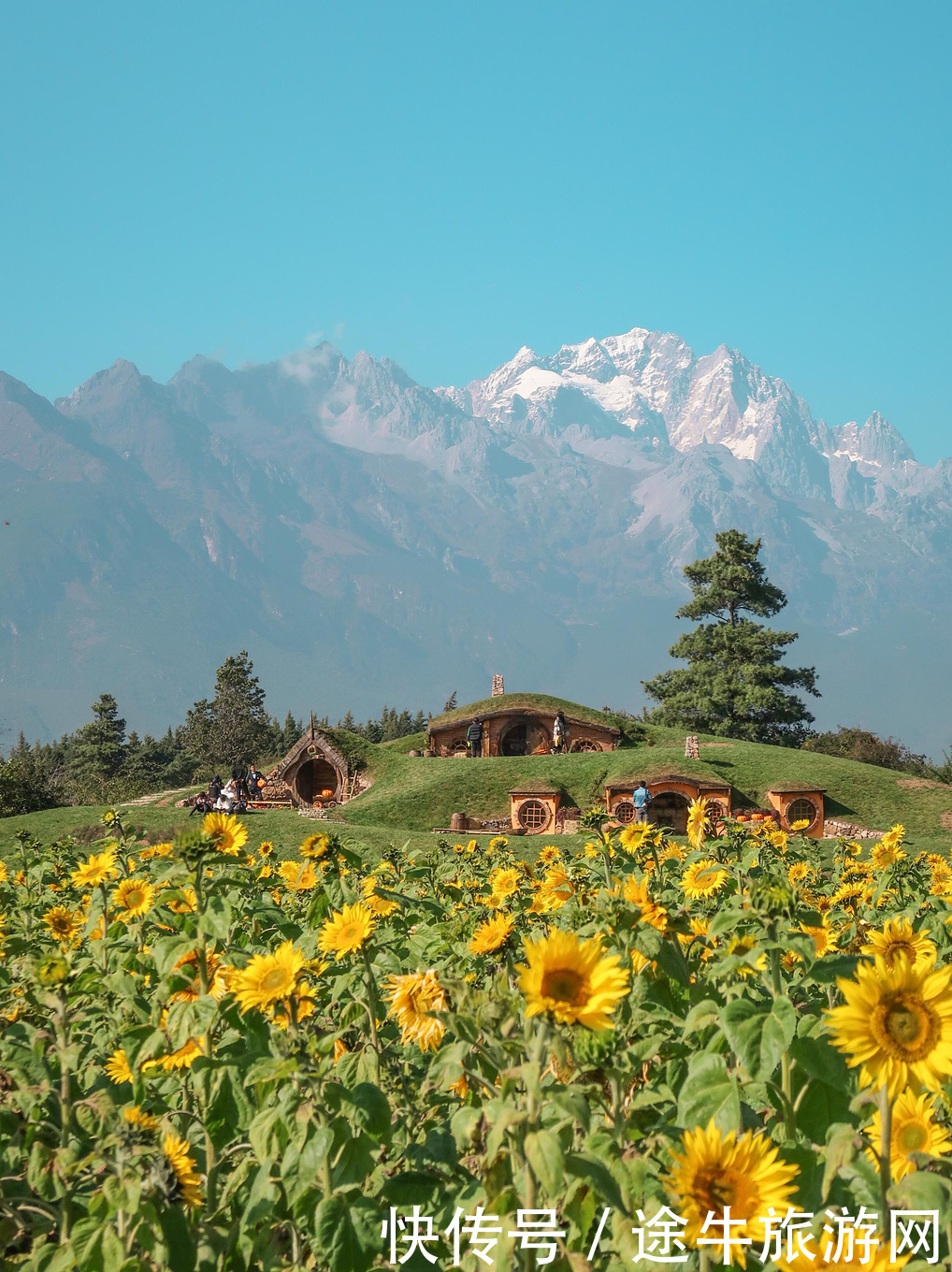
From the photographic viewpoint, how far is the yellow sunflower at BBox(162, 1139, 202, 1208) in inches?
102

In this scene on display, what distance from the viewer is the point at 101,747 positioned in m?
77.7

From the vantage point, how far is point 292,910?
21.9 ft

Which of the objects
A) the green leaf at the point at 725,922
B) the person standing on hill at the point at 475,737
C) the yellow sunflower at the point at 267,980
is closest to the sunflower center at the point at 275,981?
the yellow sunflower at the point at 267,980

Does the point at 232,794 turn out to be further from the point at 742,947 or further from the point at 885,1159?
the point at 885,1159

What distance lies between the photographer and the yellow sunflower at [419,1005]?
3137 mm

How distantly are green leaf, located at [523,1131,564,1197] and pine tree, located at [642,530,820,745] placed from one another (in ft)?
168

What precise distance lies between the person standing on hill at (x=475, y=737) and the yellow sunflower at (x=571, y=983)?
36705 mm

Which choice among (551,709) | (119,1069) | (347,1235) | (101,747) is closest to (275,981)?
(347,1235)

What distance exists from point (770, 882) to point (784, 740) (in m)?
53.0

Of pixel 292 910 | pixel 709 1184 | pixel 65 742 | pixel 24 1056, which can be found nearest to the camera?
pixel 709 1184

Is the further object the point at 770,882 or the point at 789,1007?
the point at 770,882

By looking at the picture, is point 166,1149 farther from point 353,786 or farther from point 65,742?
point 65,742

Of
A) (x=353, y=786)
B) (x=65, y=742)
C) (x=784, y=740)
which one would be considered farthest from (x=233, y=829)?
(x=65, y=742)

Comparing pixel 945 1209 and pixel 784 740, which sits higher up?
pixel 784 740
